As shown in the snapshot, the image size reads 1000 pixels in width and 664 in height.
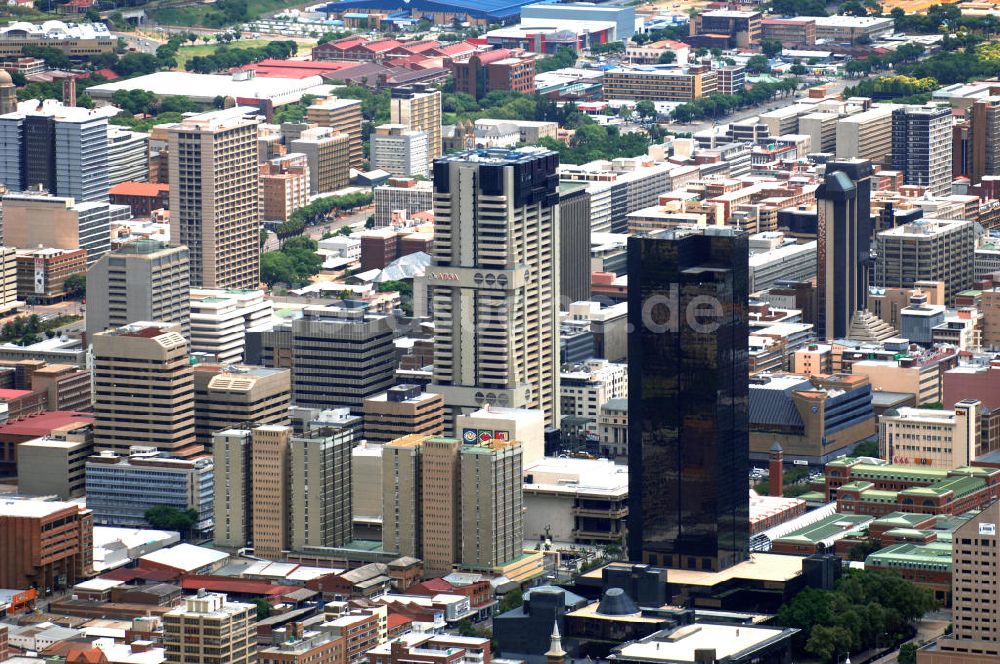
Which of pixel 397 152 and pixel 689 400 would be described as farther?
pixel 397 152

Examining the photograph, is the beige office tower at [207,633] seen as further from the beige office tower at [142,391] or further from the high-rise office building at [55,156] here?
the high-rise office building at [55,156]

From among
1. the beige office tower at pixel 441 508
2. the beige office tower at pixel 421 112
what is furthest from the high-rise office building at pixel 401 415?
the beige office tower at pixel 421 112

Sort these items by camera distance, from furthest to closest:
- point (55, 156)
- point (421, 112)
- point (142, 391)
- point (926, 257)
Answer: point (421, 112), point (55, 156), point (926, 257), point (142, 391)

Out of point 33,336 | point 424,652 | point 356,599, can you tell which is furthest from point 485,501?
point 33,336

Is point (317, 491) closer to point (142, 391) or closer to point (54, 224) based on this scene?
point (142, 391)

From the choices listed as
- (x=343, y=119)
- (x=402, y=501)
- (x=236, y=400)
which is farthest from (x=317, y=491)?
(x=343, y=119)
